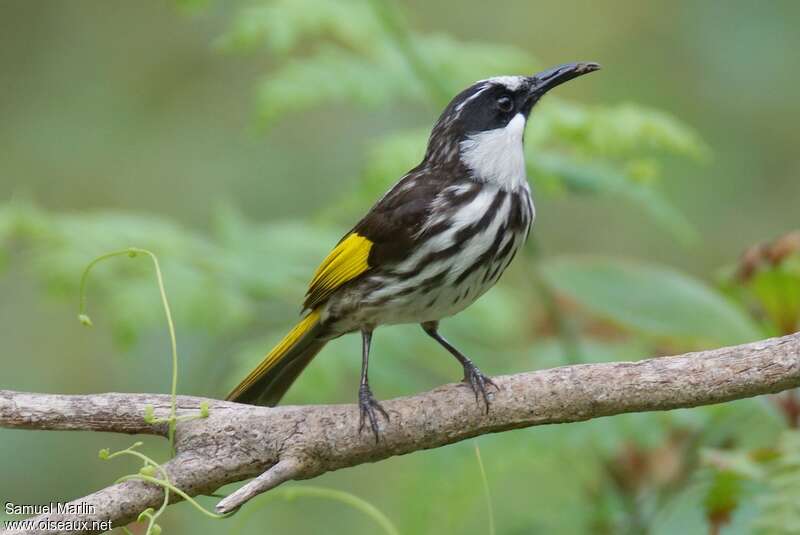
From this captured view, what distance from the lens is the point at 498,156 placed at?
410cm

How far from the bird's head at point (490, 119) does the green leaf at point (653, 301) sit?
463mm

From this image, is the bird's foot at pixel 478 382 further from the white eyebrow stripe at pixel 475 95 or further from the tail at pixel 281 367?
the white eyebrow stripe at pixel 475 95

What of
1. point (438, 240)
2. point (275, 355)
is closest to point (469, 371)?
point (438, 240)

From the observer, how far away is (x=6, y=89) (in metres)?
9.20

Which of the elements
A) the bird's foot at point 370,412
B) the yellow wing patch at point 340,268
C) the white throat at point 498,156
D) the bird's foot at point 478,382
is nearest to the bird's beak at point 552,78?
the white throat at point 498,156

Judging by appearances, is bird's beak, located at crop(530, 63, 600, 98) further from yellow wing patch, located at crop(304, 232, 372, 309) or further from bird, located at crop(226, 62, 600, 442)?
yellow wing patch, located at crop(304, 232, 372, 309)

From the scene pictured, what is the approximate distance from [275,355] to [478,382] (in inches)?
33.2

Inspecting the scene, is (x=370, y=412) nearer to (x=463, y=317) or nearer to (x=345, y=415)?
(x=345, y=415)

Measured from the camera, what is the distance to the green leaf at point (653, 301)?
13.1 feet

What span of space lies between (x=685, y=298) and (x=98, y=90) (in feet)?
21.5

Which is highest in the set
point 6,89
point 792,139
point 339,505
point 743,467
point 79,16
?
point 79,16

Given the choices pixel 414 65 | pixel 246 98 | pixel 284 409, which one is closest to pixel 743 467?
pixel 284 409

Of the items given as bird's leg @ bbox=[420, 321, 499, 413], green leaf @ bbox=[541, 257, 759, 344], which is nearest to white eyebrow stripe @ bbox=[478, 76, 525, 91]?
green leaf @ bbox=[541, 257, 759, 344]

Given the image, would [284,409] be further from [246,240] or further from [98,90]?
[98,90]
